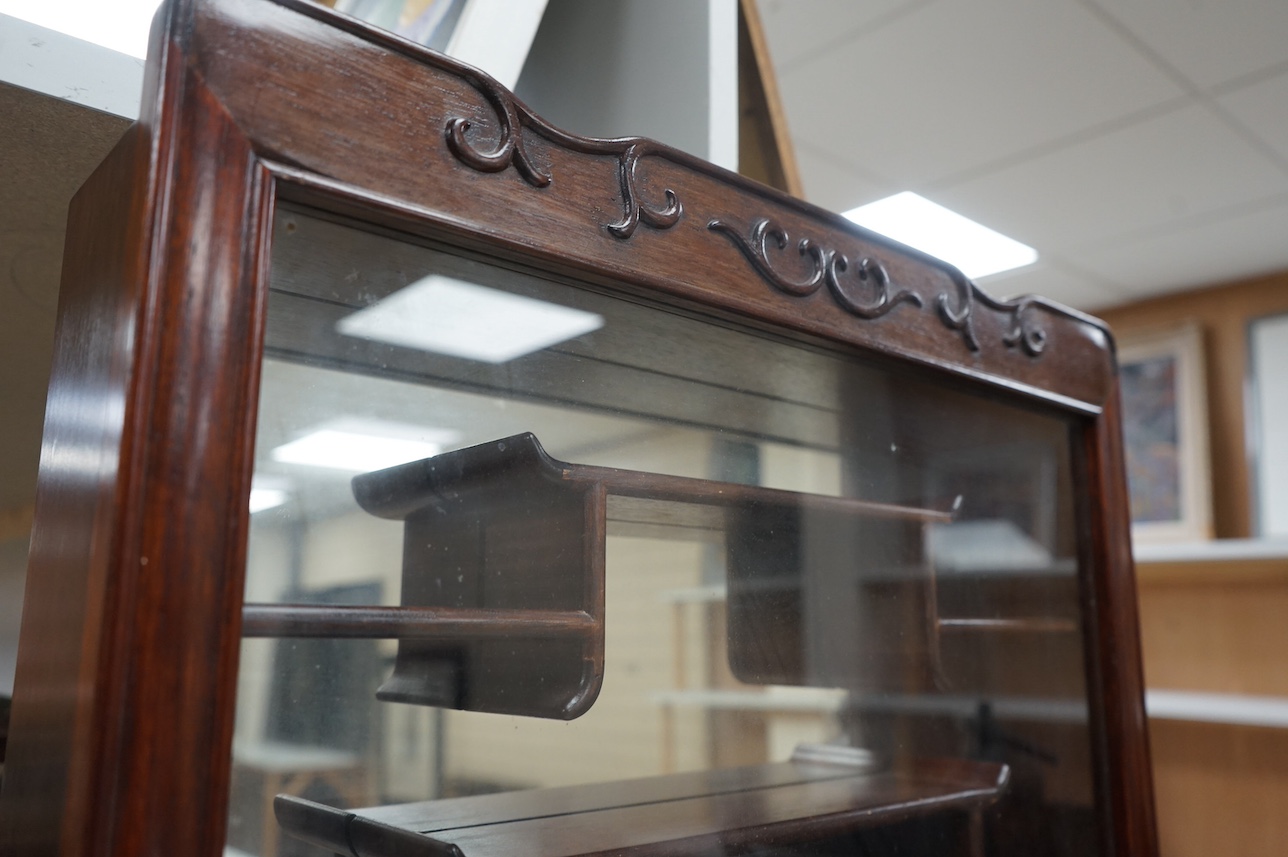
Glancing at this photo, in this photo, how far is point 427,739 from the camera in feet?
1.61

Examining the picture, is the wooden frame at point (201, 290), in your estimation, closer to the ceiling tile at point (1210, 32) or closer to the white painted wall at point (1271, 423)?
the ceiling tile at point (1210, 32)

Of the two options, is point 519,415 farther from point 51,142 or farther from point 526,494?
point 51,142

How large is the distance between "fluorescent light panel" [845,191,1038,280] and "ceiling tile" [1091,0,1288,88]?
2.13 ft

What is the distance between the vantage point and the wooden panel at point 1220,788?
1.66 m

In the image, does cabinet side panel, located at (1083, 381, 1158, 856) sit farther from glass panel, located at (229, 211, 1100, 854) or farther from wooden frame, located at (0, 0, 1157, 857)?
wooden frame, located at (0, 0, 1157, 857)

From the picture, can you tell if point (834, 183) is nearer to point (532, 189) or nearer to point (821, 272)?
point (821, 272)

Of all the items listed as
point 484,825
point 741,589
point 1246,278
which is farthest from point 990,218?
point 484,825

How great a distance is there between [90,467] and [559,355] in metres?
0.22

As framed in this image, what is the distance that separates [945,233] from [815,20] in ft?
3.48

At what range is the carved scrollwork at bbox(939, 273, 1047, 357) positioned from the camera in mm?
743

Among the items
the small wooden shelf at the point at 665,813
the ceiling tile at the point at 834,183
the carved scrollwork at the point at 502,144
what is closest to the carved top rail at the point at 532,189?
the carved scrollwork at the point at 502,144

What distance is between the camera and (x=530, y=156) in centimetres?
51

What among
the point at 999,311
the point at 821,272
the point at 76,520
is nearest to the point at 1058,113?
the point at 999,311

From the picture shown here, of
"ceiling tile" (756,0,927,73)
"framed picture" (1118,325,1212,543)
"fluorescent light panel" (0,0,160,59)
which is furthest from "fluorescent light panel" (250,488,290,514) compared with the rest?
"framed picture" (1118,325,1212,543)
